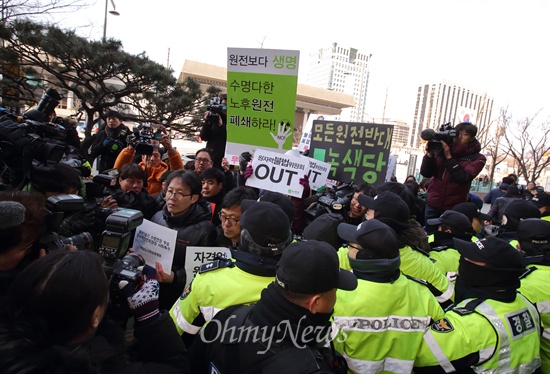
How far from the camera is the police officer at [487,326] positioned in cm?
184

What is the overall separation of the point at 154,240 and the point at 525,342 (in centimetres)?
229

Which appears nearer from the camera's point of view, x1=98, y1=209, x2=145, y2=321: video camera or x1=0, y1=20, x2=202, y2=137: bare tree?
x1=98, y1=209, x2=145, y2=321: video camera

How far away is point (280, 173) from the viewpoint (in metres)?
4.15

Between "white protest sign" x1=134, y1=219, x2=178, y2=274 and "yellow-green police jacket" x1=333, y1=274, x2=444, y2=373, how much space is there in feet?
3.82

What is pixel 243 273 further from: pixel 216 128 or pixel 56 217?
pixel 216 128

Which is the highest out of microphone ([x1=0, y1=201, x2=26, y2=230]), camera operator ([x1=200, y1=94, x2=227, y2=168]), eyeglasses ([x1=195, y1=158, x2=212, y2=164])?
camera operator ([x1=200, y1=94, x2=227, y2=168])

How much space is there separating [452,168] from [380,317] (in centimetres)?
339

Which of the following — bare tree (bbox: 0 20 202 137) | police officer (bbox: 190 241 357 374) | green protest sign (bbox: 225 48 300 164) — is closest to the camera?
police officer (bbox: 190 241 357 374)

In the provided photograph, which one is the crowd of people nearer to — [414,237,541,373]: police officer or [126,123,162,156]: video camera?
[414,237,541,373]: police officer

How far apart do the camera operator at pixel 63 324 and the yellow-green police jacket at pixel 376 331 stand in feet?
2.83

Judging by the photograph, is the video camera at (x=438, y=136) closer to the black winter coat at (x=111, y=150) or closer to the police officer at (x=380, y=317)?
the police officer at (x=380, y=317)

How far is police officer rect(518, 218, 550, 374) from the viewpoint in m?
2.42

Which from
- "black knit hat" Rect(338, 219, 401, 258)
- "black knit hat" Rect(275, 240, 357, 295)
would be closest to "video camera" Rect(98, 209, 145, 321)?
"black knit hat" Rect(275, 240, 357, 295)

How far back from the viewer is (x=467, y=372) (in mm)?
1913
